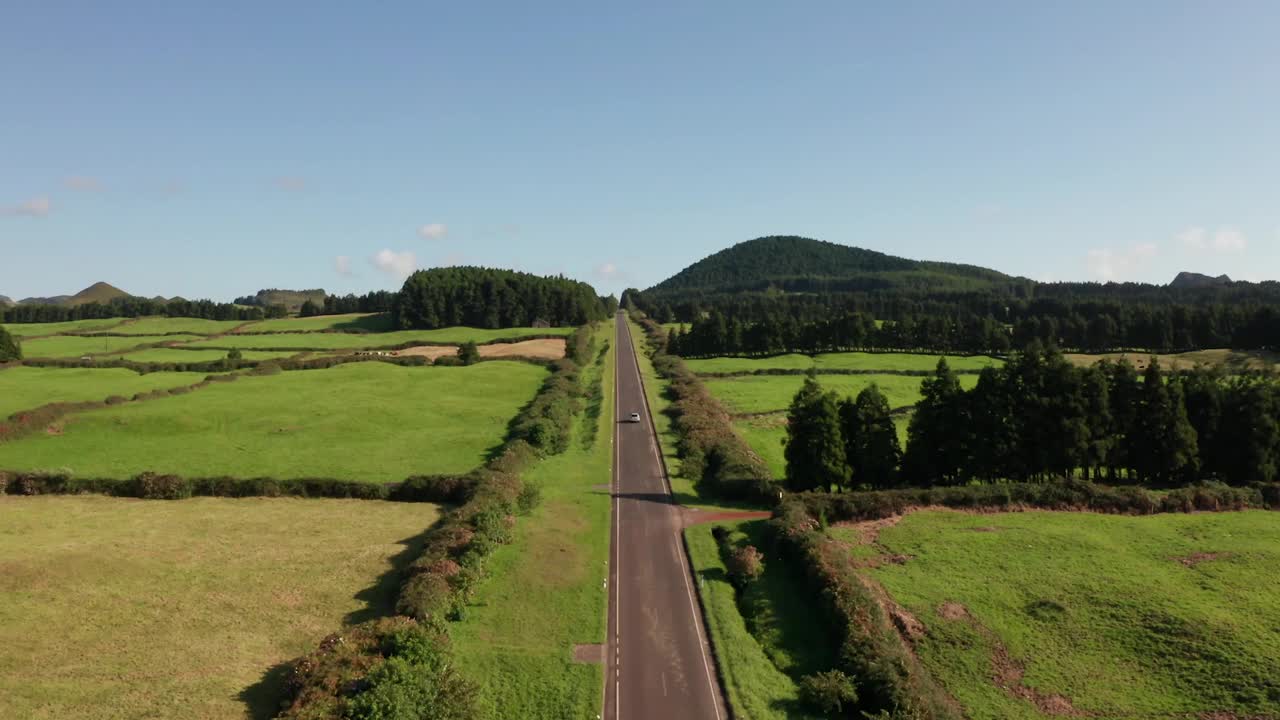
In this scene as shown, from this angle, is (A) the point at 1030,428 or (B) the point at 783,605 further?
(A) the point at 1030,428

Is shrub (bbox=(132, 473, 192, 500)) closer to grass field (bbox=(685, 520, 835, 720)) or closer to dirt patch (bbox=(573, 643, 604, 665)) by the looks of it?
dirt patch (bbox=(573, 643, 604, 665))

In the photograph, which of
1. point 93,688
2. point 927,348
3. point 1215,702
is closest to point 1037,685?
point 1215,702

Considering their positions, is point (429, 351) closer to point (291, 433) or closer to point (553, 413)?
point (291, 433)

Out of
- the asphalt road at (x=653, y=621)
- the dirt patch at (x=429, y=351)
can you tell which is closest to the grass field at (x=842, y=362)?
the dirt patch at (x=429, y=351)

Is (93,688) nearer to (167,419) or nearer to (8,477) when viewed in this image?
(8,477)

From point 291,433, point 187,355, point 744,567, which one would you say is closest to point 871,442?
point 744,567

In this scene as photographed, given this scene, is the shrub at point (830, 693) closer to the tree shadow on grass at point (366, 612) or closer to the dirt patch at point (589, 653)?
the dirt patch at point (589, 653)

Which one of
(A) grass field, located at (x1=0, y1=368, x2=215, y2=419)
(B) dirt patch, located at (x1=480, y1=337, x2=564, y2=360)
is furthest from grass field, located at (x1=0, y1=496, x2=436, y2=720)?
(B) dirt patch, located at (x1=480, y1=337, x2=564, y2=360)
